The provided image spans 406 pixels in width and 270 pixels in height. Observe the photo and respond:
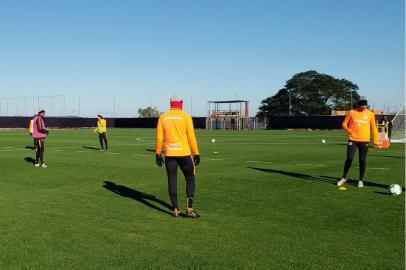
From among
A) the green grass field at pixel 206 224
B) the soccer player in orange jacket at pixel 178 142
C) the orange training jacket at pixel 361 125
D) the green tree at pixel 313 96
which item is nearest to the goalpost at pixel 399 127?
the green grass field at pixel 206 224

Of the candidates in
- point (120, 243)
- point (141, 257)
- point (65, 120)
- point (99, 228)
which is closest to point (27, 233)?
point (99, 228)

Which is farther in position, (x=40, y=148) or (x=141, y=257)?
(x=40, y=148)

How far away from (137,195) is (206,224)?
10.5 feet

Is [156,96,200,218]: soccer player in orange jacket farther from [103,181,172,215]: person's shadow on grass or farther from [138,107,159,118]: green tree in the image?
[138,107,159,118]: green tree

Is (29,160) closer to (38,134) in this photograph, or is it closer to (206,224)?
(38,134)

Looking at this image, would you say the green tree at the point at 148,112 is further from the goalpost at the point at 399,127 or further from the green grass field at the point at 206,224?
the green grass field at the point at 206,224

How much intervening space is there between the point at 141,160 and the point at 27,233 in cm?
1209

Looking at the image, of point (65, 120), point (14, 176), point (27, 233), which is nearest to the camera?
point (27, 233)

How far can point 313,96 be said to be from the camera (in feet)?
305

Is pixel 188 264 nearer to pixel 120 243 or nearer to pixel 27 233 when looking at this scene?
pixel 120 243

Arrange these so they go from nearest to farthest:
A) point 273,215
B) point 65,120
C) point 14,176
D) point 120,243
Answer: point 120,243 → point 273,215 → point 14,176 → point 65,120

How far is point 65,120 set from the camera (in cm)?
7975

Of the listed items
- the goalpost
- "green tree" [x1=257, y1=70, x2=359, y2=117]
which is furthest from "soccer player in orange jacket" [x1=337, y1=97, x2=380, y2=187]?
"green tree" [x1=257, y1=70, x2=359, y2=117]

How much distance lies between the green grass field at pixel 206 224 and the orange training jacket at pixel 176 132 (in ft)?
3.73
